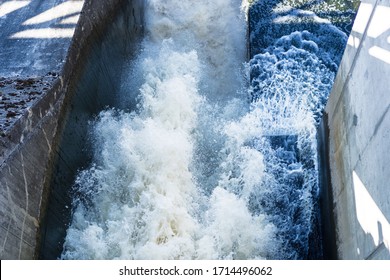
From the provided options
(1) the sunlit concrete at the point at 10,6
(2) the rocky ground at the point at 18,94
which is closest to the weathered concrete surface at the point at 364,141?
(2) the rocky ground at the point at 18,94

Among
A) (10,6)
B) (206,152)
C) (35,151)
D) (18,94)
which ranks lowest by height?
(206,152)

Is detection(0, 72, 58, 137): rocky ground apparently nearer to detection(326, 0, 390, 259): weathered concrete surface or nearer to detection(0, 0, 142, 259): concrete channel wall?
detection(0, 0, 142, 259): concrete channel wall

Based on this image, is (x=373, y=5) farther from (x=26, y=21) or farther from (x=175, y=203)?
(x=26, y=21)

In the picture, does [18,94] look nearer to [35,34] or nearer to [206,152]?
[35,34]

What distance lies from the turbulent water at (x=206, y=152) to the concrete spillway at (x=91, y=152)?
49 cm

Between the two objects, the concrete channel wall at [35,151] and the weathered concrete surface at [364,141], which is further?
the concrete channel wall at [35,151]

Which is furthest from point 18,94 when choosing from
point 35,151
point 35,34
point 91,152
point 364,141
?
point 364,141

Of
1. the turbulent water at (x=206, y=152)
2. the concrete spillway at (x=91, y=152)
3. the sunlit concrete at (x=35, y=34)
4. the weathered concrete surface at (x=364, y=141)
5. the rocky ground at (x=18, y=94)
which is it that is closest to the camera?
the weathered concrete surface at (x=364, y=141)

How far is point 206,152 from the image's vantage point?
662cm

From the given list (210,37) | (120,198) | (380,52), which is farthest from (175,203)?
(210,37)

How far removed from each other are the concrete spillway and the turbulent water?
0.49 meters

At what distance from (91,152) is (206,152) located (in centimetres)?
209

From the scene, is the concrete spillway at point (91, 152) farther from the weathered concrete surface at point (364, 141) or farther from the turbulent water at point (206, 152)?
the turbulent water at point (206, 152)

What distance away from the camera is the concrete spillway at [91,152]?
376 cm
